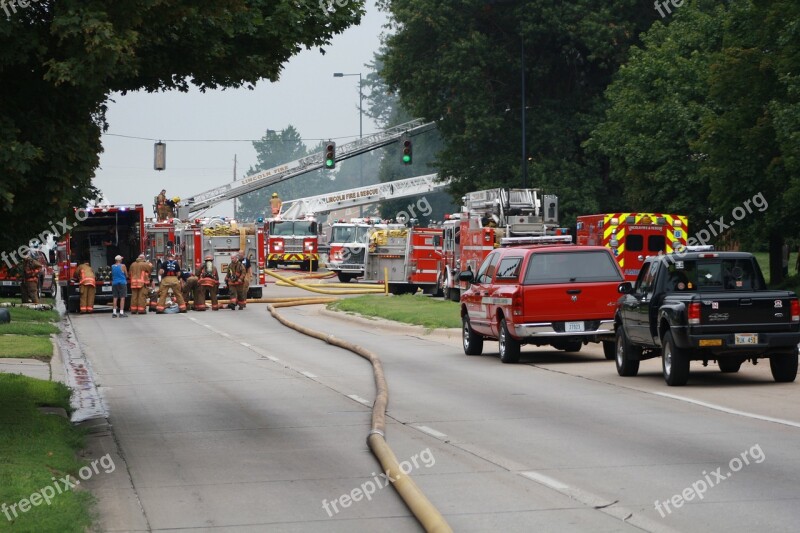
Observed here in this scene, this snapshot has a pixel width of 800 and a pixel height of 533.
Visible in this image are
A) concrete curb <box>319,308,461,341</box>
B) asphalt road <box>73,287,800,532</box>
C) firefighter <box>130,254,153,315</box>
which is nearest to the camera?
asphalt road <box>73,287,800,532</box>

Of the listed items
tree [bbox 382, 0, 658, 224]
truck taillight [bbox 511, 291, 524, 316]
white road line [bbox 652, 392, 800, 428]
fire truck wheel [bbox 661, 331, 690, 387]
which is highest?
tree [bbox 382, 0, 658, 224]

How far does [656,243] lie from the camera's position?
3925cm

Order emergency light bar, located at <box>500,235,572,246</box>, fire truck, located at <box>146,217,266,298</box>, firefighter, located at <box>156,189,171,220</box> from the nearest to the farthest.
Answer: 1. emergency light bar, located at <box>500,235,572,246</box>
2. fire truck, located at <box>146,217,266,298</box>
3. firefighter, located at <box>156,189,171,220</box>

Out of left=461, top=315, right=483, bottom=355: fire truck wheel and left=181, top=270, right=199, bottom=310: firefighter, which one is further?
left=181, top=270, right=199, bottom=310: firefighter

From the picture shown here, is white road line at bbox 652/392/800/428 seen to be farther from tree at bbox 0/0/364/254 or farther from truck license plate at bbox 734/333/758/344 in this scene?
tree at bbox 0/0/364/254

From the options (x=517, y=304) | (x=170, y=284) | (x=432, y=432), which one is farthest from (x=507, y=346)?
(x=170, y=284)

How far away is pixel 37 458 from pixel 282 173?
65.2 metres

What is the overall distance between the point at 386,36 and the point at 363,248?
1128 centimetres

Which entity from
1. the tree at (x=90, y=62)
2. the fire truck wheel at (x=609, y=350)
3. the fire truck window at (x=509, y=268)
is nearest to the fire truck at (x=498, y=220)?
the fire truck window at (x=509, y=268)

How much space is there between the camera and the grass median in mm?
24031

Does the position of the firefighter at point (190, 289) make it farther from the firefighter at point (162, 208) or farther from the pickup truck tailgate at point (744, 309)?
the pickup truck tailgate at point (744, 309)

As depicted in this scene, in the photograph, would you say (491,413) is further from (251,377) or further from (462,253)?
(462,253)

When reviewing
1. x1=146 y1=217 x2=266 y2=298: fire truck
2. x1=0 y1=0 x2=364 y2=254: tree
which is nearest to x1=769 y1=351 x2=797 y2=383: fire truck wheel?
x1=0 y1=0 x2=364 y2=254: tree

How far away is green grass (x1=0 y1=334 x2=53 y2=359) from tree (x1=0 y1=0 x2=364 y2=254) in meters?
9.85
